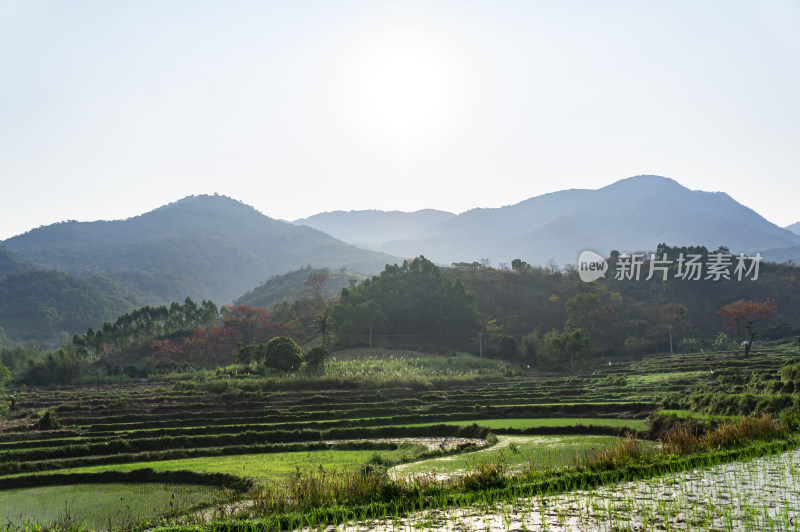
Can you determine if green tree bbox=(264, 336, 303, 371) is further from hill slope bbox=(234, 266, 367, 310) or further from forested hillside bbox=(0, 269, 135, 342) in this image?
forested hillside bbox=(0, 269, 135, 342)

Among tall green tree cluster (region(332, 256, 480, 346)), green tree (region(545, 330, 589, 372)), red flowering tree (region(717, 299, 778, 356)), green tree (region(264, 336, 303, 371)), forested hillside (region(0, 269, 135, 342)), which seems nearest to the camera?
green tree (region(264, 336, 303, 371))

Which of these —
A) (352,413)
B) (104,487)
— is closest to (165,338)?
(352,413)

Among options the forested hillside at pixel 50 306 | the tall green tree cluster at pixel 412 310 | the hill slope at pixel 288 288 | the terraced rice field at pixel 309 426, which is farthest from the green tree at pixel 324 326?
the forested hillside at pixel 50 306

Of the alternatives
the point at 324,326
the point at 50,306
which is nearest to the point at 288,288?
the point at 50,306

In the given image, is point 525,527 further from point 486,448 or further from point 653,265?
point 653,265

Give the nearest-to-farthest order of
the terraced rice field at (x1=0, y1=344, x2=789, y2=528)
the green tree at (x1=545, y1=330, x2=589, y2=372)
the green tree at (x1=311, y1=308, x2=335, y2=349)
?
the terraced rice field at (x1=0, y1=344, x2=789, y2=528)
the green tree at (x1=545, y1=330, x2=589, y2=372)
the green tree at (x1=311, y1=308, x2=335, y2=349)

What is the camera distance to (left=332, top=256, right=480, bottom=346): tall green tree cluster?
63125 mm

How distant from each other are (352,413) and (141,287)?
168752 mm

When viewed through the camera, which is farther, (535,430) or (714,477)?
(535,430)

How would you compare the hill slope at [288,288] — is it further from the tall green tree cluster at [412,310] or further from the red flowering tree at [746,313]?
the red flowering tree at [746,313]

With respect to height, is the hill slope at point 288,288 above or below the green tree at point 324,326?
above

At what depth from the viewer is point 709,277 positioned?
80.9 m

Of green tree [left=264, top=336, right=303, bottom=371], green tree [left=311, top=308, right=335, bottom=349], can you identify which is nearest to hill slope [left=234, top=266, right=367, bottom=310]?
green tree [left=311, top=308, right=335, bottom=349]

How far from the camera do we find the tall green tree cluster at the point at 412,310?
63.1 meters
